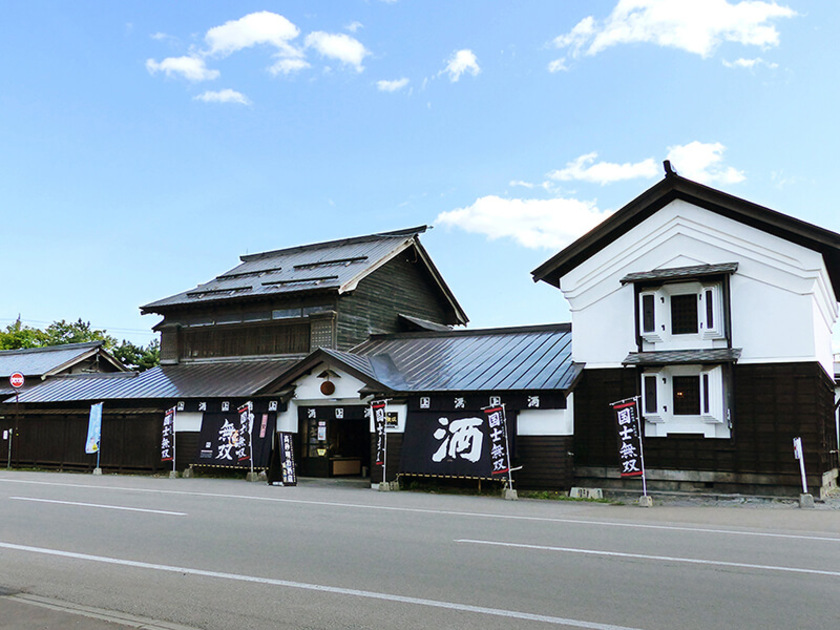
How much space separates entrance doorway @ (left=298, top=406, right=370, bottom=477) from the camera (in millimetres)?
22078

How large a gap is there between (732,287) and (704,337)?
1.37m

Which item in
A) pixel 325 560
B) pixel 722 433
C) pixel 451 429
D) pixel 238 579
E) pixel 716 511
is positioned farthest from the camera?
pixel 451 429

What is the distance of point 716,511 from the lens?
47.0 ft

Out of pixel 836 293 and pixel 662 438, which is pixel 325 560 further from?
pixel 836 293

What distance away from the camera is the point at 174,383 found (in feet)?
85.3

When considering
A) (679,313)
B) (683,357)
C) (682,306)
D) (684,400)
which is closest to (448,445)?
(684,400)

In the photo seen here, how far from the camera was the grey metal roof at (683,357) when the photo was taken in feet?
53.8

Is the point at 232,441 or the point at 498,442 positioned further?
the point at 232,441

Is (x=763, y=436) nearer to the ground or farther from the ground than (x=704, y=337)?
nearer to the ground

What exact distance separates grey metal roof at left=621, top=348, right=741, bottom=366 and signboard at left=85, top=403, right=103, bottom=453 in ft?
61.5

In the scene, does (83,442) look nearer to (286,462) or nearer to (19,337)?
(286,462)

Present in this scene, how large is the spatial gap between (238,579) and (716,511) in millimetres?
10620

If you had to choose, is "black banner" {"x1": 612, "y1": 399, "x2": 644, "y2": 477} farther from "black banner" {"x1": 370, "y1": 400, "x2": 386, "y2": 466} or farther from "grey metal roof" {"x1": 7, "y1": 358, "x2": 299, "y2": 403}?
"grey metal roof" {"x1": 7, "y1": 358, "x2": 299, "y2": 403}

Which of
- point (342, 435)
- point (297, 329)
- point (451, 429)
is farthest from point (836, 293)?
point (297, 329)
